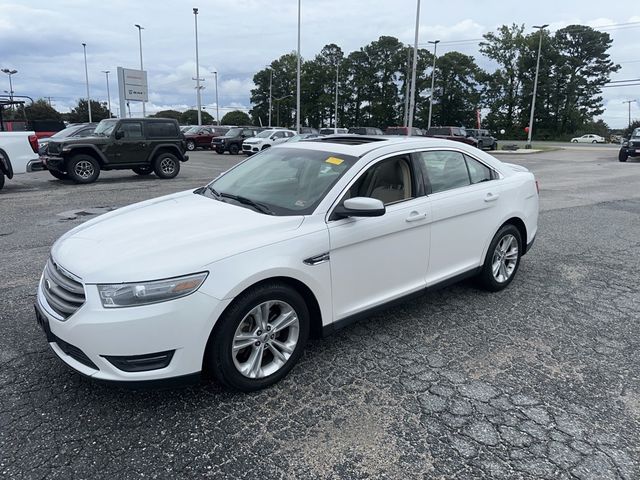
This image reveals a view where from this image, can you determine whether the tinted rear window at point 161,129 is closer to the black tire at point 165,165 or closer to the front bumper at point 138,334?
the black tire at point 165,165

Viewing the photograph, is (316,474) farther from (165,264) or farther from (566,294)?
(566,294)

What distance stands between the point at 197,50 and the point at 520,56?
53.0 m

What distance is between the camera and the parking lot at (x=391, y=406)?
243 centimetres

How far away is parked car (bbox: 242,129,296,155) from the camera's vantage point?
26250 millimetres

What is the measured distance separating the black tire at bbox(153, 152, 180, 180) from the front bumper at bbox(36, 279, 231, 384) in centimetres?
1272

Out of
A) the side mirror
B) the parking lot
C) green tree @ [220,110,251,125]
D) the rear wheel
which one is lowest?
the parking lot

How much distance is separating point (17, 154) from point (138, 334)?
1111 cm

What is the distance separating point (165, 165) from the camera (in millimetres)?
14875

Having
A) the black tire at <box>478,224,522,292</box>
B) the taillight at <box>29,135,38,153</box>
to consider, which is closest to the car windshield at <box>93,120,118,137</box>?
the taillight at <box>29,135,38,153</box>

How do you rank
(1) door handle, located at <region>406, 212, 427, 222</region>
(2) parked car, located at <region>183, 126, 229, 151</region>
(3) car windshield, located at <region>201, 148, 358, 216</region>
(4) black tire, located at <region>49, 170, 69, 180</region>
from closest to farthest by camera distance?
(3) car windshield, located at <region>201, 148, 358, 216</region> < (1) door handle, located at <region>406, 212, 427, 222</region> < (4) black tire, located at <region>49, 170, 69, 180</region> < (2) parked car, located at <region>183, 126, 229, 151</region>

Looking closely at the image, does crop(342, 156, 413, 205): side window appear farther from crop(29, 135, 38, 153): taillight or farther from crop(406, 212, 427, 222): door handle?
crop(29, 135, 38, 153): taillight

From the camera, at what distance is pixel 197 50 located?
4488 cm

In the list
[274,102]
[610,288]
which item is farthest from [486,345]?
[274,102]

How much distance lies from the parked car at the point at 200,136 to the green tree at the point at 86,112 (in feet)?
196
